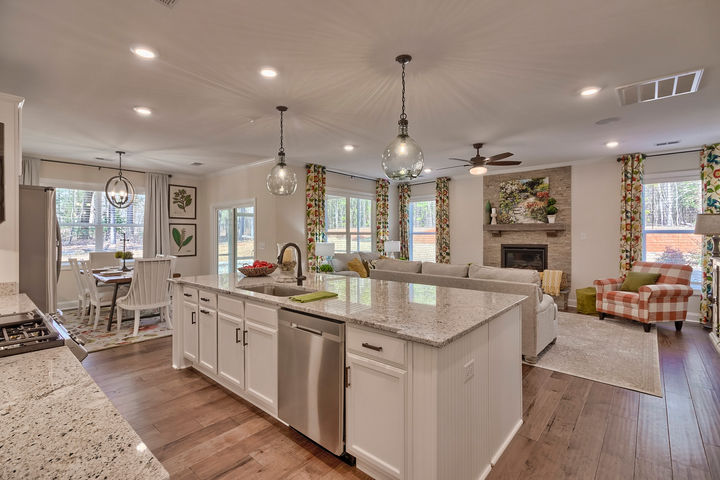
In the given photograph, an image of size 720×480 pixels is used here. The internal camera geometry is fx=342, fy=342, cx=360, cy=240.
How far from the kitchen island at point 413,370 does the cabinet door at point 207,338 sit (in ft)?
0.82

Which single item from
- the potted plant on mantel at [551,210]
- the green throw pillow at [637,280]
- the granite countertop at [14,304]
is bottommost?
the green throw pillow at [637,280]

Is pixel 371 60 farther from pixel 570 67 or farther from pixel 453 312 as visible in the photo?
pixel 453 312

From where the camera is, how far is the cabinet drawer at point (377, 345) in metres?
1.63

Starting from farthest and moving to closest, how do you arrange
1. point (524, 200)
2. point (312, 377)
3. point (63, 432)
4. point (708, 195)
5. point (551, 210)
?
point (524, 200) → point (551, 210) → point (708, 195) → point (312, 377) → point (63, 432)

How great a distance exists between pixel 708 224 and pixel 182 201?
345 inches


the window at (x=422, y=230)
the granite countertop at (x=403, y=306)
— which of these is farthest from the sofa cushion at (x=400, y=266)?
the window at (x=422, y=230)

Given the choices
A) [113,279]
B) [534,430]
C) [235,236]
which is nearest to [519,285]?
[534,430]

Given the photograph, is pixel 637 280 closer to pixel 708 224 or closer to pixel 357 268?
pixel 708 224

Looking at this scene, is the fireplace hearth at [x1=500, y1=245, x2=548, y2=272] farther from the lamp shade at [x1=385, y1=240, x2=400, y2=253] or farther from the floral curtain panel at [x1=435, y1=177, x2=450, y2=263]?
the lamp shade at [x1=385, y1=240, x2=400, y2=253]

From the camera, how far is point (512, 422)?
2.29 meters

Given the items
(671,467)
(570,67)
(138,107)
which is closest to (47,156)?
(138,107)

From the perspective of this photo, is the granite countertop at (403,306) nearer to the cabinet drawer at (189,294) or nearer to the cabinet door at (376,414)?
the cabinet drawer at (189,294)

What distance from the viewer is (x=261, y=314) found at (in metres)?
2.44

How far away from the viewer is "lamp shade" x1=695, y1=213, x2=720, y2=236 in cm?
403
